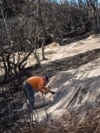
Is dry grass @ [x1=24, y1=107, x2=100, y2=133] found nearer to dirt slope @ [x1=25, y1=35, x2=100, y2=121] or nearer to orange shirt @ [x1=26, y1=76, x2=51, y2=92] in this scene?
dirt slope @ [x1=25, y1=35, x2=100, y2=121]

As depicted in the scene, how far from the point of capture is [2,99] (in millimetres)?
12250

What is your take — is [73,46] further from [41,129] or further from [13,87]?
[41,129]

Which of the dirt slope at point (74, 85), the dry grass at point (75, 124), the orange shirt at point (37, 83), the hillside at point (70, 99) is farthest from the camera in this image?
the orange shirt at point (37, 83)

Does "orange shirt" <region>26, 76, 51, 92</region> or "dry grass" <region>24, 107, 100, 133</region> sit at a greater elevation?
"orange shirt" <region>26, 76, 51, 92</region>

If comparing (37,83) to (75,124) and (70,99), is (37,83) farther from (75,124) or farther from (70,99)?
(75,124)

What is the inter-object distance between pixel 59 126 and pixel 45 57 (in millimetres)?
8283

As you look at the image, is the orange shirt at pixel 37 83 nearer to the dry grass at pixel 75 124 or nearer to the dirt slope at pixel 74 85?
the dirt slope at pixel 74 85

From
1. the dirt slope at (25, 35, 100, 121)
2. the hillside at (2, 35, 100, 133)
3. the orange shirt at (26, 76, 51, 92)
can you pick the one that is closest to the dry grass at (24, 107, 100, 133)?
the hillside at (2, 35, 100, 133)

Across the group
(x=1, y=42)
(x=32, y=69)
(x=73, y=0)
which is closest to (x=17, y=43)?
(x=1, y=42)

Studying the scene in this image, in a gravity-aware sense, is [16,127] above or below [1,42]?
below

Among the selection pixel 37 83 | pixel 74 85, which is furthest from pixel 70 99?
pixel 37 83

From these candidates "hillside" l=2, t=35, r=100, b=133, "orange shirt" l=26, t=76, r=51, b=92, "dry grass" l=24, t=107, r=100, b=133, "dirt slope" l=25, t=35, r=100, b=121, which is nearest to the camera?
"dry grass" l=24, t=107, r=100, b=133

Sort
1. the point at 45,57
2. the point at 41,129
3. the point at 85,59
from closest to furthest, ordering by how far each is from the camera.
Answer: the point at 41,129 → the point at 85,59 → the point at 45,57

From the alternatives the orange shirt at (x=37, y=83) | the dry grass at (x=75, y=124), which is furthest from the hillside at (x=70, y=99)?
the orange shirt at (x=37, y=83)
